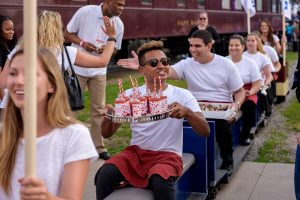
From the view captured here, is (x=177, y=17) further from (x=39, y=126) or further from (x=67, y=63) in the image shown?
(x=39, y=126)

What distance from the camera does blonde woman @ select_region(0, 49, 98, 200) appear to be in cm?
234

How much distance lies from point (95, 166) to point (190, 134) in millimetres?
1816

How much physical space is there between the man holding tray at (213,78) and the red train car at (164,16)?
5.12 meters

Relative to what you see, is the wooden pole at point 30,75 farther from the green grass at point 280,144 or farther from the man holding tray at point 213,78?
the green grass at point 280,144

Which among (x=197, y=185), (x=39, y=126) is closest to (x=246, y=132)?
(x=197, y=185)

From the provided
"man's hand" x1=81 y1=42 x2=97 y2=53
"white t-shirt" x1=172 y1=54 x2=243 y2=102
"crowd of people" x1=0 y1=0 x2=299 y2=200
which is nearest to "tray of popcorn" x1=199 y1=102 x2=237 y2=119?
"crowd of people" x1=0 y1=0 x2=299 y2=200

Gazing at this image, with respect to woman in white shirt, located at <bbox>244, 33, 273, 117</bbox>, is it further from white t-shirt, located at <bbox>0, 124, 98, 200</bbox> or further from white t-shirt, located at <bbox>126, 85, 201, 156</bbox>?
white t-shirt, located at <bbox>0, 124, 98, 200</bbox>

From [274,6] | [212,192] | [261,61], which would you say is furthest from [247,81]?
[274,6]

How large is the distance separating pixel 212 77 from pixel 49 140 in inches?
139

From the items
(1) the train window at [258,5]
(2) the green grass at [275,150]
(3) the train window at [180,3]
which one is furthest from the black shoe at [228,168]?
(1) the train window at [258,5]

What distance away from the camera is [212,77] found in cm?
576

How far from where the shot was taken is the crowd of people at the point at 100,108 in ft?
7.77

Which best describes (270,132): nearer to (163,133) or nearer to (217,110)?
(217,110)

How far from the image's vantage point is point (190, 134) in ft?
15.6
